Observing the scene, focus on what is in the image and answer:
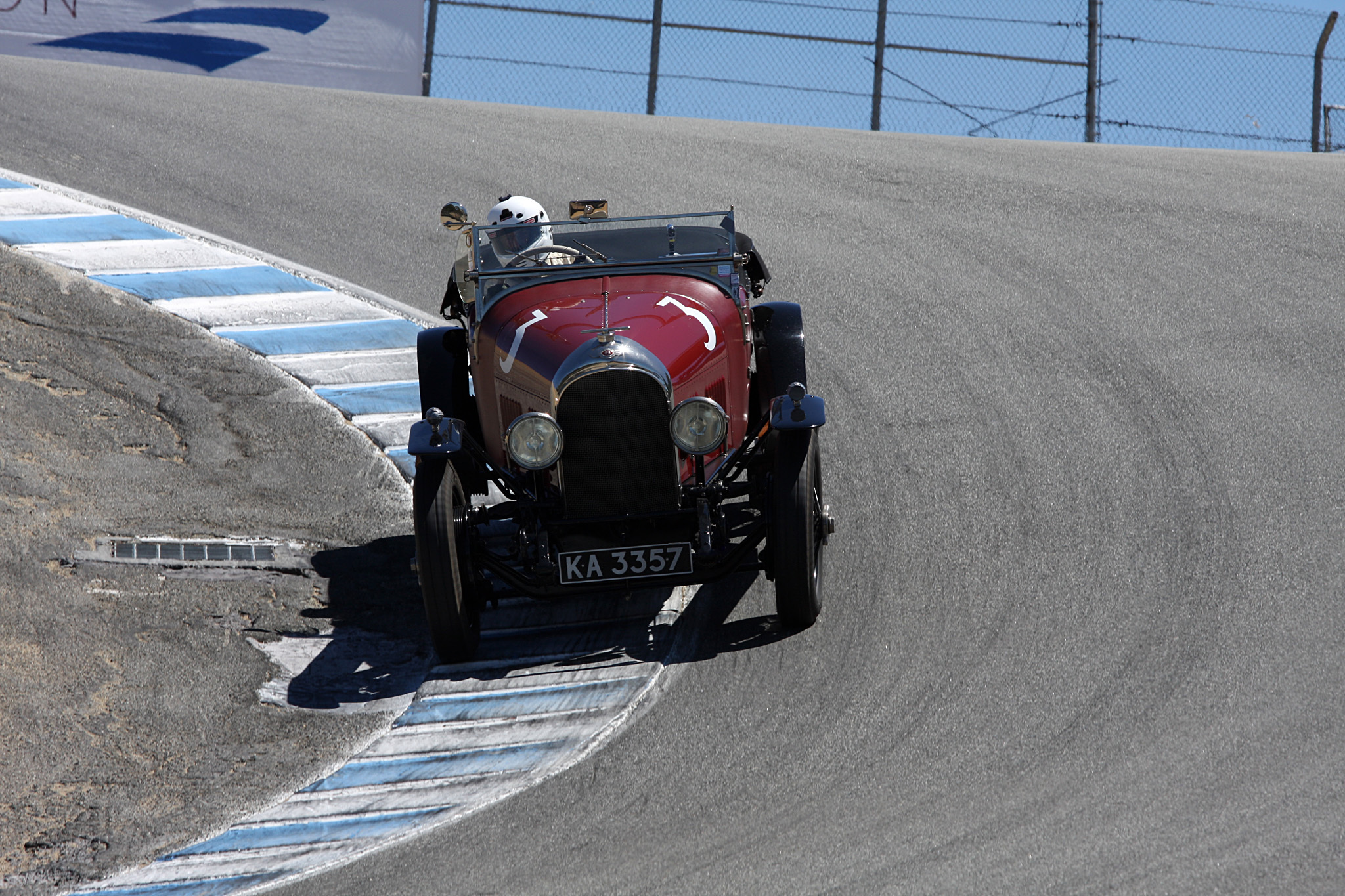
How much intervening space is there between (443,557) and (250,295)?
18.2 ft

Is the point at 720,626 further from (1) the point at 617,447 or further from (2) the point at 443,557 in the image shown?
(2) the point at 443,557

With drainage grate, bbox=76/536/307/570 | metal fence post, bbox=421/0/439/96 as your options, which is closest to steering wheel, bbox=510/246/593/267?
drainage grate, bbox=76/536/307/570

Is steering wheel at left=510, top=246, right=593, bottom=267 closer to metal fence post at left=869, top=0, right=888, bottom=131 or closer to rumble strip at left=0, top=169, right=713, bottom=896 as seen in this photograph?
rumble strip at left=0, top=169, right=713, bottom=896

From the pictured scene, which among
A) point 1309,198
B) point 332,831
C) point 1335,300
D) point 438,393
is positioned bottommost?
point 332,831

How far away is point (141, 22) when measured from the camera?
47.5ft

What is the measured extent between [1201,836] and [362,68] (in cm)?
1348

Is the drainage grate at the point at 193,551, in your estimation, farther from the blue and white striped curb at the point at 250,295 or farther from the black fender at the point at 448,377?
the blue and white striped curb at the point at 250,295

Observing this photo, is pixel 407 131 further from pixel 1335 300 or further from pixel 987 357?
pixel 1335 300

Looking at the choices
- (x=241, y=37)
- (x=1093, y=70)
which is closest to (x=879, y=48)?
(x=1093, y=70)

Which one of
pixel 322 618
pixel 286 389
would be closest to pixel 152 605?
pixel 322 618

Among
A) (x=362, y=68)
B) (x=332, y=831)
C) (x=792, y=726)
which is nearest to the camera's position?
(x=332, y=831)

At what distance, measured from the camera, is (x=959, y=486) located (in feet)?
24.3

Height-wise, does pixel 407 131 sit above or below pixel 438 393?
above

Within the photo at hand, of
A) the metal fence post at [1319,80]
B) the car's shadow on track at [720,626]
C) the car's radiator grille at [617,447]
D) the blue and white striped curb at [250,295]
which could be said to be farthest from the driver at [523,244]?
the metal fence post at [1319,80]
